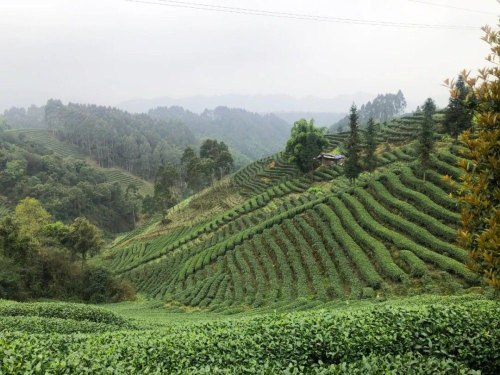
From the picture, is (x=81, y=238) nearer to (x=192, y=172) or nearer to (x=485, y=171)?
(x=485, y=171)

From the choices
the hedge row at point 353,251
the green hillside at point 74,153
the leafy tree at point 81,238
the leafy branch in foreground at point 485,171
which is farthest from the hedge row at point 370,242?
the green hillside at point 74,153

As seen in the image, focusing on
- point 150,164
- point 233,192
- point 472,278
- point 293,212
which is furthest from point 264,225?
point 150,164

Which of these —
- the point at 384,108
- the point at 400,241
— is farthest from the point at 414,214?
the point at 384,108

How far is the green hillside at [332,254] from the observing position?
2025 cm

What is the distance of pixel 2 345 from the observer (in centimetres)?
607

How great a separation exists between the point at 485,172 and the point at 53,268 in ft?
97.1

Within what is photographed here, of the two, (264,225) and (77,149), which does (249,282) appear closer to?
(264,225)

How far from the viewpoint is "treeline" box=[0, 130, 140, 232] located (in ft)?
262

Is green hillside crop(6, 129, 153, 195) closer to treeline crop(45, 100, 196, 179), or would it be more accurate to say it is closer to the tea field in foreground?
treeline crop(45, 100, 196, 179)

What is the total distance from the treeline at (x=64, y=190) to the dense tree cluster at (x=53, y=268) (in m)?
50.6

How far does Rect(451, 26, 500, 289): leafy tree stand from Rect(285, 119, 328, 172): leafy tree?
154 feet

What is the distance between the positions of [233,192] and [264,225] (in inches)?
1259

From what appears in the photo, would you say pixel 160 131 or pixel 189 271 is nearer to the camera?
pixel 189 271

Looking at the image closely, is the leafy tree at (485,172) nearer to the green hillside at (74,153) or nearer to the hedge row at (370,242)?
the hedge row at (370,242)
